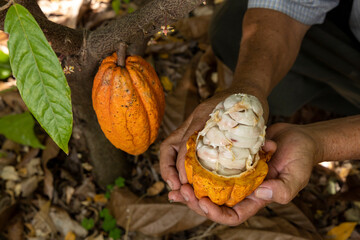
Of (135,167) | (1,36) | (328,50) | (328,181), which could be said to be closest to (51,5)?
(1,36)

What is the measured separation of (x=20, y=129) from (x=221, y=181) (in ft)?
4.48

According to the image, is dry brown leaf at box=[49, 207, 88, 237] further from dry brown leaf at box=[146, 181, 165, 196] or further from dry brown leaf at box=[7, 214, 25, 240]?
dry brown leaf at box=[146, 181, 165, 196]

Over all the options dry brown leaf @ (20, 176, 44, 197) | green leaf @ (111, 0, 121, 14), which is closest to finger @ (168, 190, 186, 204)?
dry brown leaf @ (20, 176, 44, 197)

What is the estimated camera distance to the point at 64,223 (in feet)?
6.42

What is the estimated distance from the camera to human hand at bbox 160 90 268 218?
1.26 meters

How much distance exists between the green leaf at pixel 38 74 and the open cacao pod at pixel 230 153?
526 millimetres

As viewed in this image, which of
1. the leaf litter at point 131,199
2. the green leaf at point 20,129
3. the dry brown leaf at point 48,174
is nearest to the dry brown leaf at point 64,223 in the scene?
the leaf litter at point 131,199

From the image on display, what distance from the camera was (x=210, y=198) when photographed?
3.74 ft

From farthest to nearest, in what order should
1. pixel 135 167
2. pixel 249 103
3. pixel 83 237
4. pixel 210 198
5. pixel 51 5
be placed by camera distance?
pixel 51 5, pixel 135 167, pixel 83 237, pixel 210 198, pixel 249 103

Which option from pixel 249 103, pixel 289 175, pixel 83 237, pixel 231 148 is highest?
pixel 249 103

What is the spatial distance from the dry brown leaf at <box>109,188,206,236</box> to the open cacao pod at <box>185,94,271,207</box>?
75 cm

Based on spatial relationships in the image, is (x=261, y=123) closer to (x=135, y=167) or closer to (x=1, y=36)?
(x=135, y=167)

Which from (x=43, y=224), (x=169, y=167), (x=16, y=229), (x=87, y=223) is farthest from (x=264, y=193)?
(x=16, y=229)

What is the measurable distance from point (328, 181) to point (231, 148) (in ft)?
5.06
